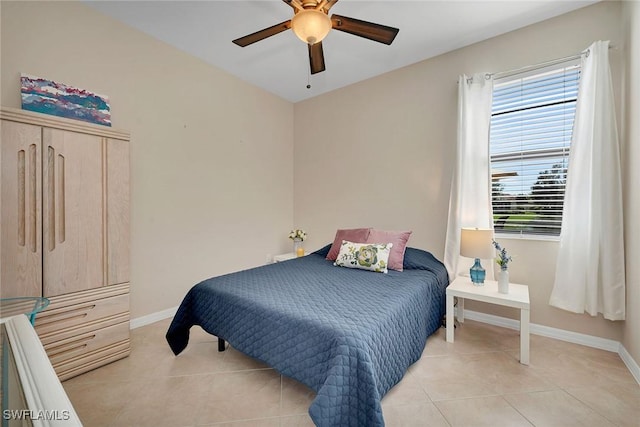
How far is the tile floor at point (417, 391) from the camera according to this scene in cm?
155

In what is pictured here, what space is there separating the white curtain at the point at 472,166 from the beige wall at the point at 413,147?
0.65 ft

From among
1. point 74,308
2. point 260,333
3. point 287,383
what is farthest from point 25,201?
point 287,383

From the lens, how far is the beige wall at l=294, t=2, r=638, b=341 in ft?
7.86

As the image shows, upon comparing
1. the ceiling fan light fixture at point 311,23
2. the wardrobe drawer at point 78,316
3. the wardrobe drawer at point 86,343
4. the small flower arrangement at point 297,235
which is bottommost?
the wardrobe drawer at point 86,343

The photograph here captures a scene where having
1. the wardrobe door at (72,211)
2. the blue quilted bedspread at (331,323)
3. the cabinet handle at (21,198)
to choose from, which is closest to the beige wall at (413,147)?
the blue quilted bedspread at (331,323)

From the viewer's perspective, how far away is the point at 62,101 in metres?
2.17

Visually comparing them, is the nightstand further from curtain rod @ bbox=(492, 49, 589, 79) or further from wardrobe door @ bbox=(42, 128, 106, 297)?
curtain rod @ bbox=(492, 49, 589, 79)

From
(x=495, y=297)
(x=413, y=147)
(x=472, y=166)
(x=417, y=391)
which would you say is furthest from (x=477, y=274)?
(x=413, y=147)

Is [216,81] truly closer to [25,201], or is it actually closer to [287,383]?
[25,201]

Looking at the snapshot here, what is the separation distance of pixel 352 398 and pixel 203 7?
3.00 metres

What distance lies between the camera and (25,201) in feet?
5.73

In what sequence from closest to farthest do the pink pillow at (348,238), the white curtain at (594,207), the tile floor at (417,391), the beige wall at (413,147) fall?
1. the tile floor at (417,391)
2. the white curtain at (594,207)
3. the beige wall at (413,147)
4. the pink pillow at (348,238)

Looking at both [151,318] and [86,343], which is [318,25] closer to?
[86,343]

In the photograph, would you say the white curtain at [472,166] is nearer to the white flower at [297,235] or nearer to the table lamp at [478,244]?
the table lamp at [478,244]
